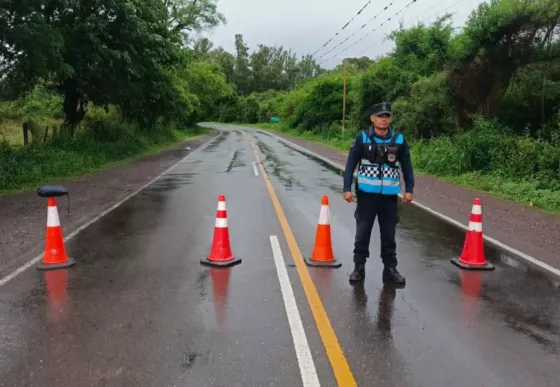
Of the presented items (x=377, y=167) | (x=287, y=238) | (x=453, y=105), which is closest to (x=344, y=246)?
(x=287, y=238)

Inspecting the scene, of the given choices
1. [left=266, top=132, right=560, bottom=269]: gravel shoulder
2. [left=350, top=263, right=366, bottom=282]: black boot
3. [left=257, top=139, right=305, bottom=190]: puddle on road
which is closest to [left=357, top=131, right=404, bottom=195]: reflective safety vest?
[left=350, top=263, right=366, bottom=282]: black boot

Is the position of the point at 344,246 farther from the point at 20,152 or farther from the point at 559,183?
the point at 20,152

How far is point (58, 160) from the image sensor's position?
16.8 m

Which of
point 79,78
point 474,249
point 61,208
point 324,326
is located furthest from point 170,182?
point 324,326

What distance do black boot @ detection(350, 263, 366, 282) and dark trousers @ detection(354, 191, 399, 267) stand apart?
0.06 meters

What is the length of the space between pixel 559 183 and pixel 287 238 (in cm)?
856

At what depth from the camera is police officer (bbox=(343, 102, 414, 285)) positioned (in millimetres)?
5723

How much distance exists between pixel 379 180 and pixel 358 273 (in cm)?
111

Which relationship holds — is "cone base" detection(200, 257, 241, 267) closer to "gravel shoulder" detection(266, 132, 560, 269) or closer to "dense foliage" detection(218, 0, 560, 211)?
"gravel shoulder" detection(266, 132, 560, 269)

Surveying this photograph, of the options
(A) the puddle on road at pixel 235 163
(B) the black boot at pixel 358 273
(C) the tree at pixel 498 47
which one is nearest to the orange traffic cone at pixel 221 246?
(B) the black boot at pixel 358 273

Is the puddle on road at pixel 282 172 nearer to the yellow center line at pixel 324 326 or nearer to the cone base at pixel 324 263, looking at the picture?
the yellow center line at pixel 324 326

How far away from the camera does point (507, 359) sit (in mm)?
4070

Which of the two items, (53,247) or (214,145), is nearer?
(53,247)

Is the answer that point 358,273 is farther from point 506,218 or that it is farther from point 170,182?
point 170,182
